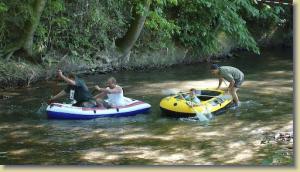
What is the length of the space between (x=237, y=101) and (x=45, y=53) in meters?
5.83

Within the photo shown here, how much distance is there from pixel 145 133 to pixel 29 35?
19.1ft

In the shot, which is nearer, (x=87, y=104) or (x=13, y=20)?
(x=87, y=104)

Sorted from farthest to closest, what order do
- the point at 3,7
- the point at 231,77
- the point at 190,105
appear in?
the point at 3,7
the point at 231,77
the point at 190,105

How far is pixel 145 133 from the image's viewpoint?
9.20 meters

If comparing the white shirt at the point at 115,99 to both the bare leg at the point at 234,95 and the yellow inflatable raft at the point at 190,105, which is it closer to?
the yellow inflatable raft at the point at 190,105

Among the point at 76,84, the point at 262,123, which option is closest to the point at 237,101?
the point at 262,123

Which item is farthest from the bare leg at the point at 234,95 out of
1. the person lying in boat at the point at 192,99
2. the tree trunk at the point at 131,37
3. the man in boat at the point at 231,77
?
the tree trunk at the point at 131,37

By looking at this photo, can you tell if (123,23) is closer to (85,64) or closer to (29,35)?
(85,64)

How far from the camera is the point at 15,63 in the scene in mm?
13516

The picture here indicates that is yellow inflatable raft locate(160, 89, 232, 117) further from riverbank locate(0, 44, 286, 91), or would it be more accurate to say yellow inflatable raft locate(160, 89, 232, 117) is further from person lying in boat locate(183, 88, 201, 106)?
riverbank locate(0, 44, 286, 91)

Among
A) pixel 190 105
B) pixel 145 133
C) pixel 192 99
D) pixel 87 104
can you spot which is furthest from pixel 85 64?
pixel 145 133

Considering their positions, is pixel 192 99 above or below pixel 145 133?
above

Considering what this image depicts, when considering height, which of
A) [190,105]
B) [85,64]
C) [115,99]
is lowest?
[190,105]

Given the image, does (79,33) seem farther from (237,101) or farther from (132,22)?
(237,101)
